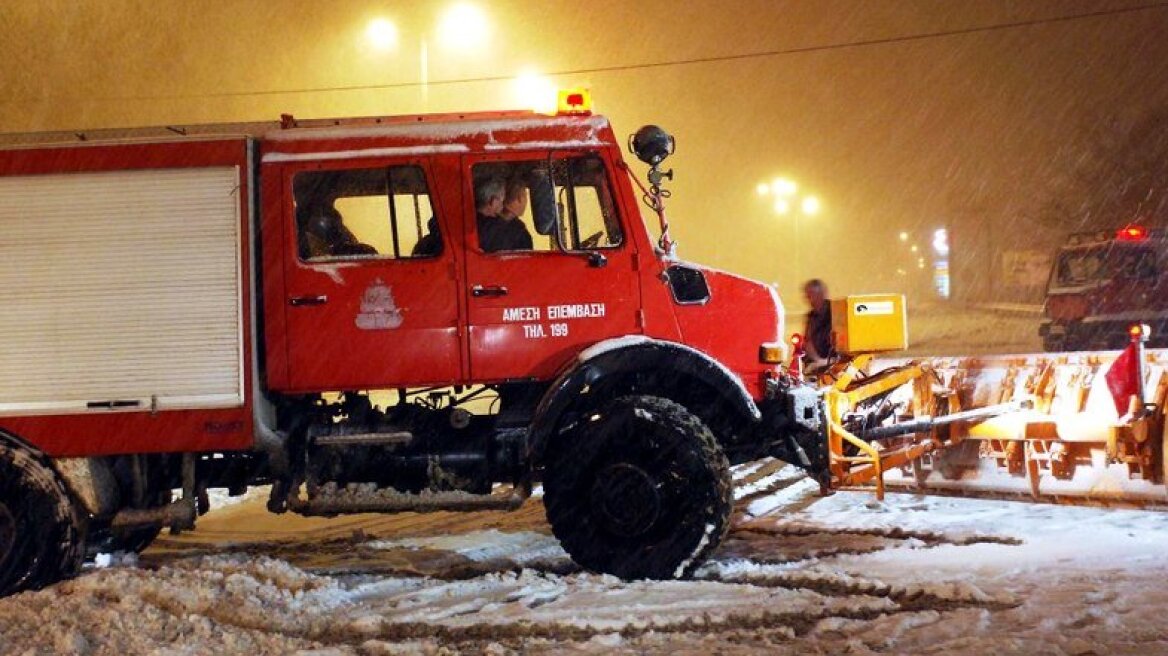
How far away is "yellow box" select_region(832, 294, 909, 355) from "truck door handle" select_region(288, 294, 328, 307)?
3572 mm

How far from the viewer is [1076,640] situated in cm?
450

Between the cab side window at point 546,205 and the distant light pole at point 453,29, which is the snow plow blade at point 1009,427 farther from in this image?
the distant light pole at point 453,29

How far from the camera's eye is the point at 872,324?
7.25 m

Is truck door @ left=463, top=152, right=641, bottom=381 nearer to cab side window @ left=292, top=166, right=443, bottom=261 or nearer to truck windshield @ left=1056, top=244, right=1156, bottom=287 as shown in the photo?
cab side window @ left=292, top=166, right=443, bottom=261

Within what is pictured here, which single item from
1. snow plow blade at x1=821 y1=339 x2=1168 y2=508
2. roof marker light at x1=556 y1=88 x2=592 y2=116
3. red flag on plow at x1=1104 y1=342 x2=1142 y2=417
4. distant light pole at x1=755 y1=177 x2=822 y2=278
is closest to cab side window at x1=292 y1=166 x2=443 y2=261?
roof marker light at x1=556 y1=88 x2=592 y2=116

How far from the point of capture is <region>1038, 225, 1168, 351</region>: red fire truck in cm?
1708

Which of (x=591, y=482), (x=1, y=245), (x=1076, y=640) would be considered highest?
(x=1, y=245)

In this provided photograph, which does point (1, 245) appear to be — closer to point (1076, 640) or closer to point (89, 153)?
point (89, 153)

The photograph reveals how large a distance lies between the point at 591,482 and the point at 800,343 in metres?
1.96

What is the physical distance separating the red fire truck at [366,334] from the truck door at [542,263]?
0.04 ft

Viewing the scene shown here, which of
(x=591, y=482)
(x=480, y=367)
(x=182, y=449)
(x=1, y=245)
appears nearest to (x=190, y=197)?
(x=1, y=245)

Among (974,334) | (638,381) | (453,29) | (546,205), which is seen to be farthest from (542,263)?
(974,334)

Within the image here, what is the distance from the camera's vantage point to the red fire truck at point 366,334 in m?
5.87

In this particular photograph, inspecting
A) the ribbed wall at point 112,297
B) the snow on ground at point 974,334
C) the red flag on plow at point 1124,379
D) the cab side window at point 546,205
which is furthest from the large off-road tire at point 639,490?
the snow on ground at point 974,334
